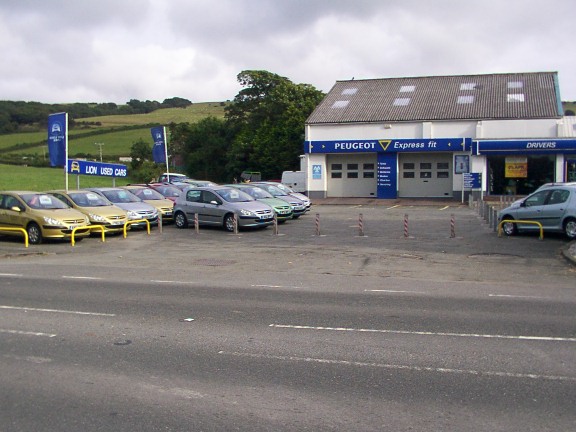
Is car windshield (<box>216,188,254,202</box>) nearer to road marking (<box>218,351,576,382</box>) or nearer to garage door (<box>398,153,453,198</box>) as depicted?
road marking (<box>218,351,576,382</box>)

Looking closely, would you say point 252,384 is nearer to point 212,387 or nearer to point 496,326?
point 212,387

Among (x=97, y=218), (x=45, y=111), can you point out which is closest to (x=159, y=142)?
(x=97, y=218)

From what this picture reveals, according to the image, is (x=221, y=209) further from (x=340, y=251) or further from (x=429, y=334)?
(x=429, y=334)

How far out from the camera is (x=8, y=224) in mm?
20578

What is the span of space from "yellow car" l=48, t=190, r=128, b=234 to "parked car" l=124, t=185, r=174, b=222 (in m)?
2.76

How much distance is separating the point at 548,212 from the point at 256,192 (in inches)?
467

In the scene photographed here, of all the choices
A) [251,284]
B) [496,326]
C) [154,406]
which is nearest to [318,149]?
[251,284]

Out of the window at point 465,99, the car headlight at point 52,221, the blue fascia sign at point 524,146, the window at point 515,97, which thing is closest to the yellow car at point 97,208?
the car headlight at point 52,221

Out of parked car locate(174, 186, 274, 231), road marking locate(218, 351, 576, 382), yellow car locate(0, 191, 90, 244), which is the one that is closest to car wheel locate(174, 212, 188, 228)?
parked car locate(174, 186, 274, 231)

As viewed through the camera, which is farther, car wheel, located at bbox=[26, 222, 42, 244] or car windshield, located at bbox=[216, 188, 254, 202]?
car windshield, located at bbox=[216, 188, 254, 202]

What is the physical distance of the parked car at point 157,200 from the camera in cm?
2589

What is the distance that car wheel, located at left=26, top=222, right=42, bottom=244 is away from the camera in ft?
65.6

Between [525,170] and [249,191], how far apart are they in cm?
2090

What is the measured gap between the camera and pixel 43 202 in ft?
68.5
